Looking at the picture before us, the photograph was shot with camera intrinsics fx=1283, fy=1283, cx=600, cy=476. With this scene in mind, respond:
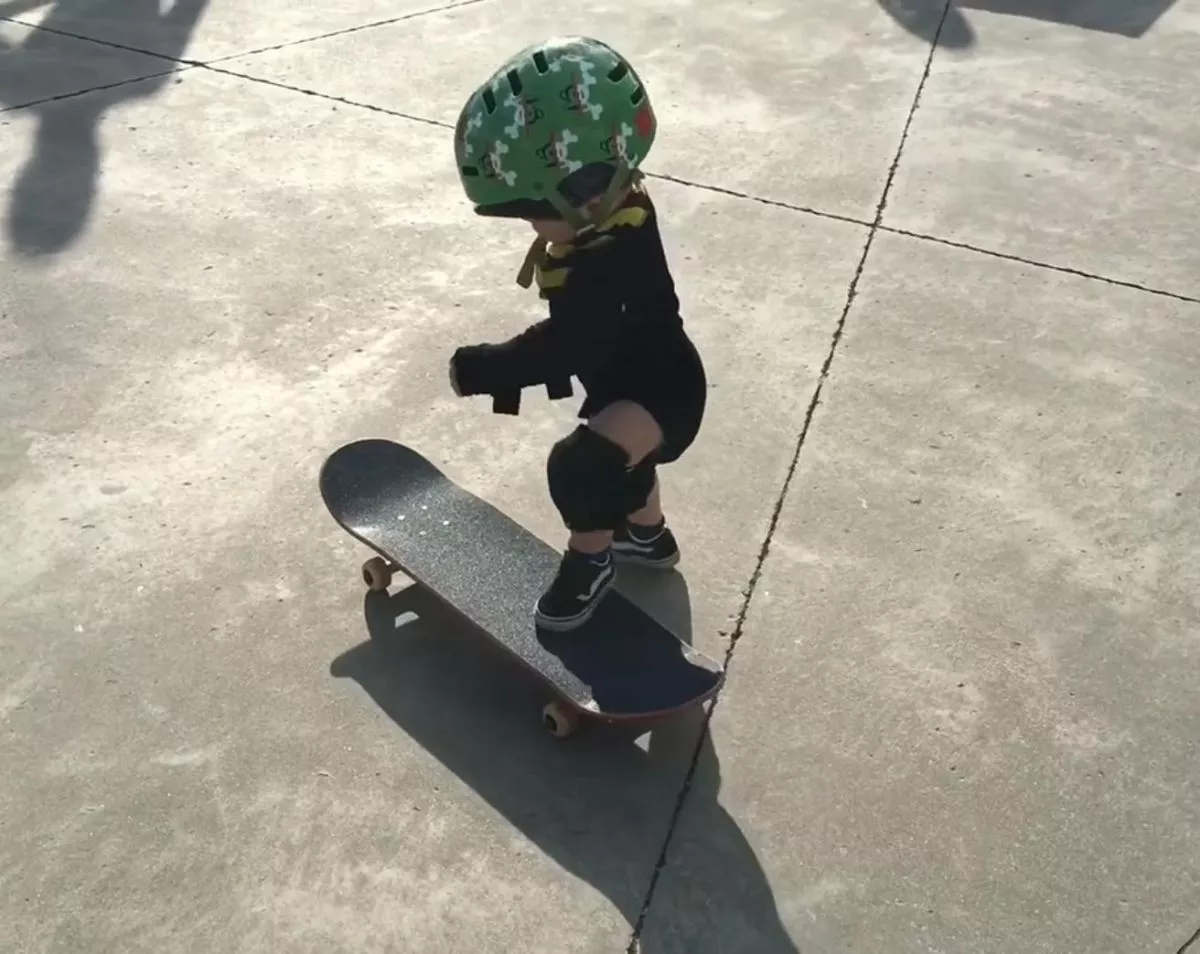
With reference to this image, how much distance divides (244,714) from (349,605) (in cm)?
38

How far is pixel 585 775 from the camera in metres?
2.53

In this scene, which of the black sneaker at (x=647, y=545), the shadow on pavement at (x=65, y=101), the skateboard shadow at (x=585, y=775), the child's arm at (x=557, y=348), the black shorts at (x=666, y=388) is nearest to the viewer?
the skateboard shadow at (x=585, y=775)

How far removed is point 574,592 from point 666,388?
47 centimetres

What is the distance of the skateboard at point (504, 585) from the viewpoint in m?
2.55

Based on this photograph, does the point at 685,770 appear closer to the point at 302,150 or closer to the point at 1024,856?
the point at 1024,856

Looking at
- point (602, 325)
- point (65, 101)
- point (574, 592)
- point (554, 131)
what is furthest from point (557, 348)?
point (65, 101)

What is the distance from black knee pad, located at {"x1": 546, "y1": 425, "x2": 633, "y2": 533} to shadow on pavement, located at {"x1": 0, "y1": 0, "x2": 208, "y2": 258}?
244cm

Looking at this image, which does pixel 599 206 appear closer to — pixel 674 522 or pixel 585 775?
pixel 674 522

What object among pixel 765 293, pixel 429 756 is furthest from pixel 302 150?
pixel 429 756

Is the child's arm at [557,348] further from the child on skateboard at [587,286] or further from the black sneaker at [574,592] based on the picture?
the black sneaker at [574,592]

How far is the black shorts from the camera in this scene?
265cm

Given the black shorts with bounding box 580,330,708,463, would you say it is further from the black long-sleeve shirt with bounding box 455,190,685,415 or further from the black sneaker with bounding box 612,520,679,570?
the black sneaker with bounding box 612,520,679,570

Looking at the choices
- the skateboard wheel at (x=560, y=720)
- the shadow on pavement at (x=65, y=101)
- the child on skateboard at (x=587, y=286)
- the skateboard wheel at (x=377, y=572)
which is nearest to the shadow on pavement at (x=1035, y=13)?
the shadow on pavement at (x=65, y=101)

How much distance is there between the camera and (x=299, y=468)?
333 cm
